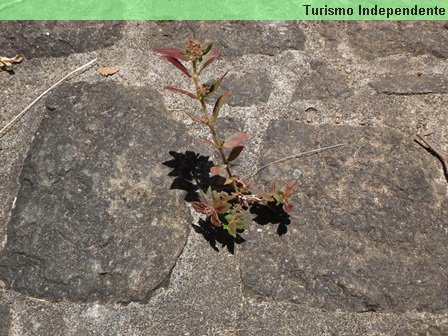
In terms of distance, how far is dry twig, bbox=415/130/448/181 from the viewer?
174 cm

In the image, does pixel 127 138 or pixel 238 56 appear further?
pixel 238 56

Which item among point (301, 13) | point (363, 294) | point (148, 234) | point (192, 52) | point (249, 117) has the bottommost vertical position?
point (363, 294)

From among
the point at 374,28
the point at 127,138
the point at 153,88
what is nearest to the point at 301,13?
the point at 374,28

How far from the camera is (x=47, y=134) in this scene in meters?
1.79

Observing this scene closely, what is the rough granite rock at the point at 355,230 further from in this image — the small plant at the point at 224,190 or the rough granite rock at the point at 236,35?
the rough granite rock at the point at 236,35

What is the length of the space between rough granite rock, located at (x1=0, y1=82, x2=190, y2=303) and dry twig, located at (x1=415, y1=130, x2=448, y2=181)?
2.35ft

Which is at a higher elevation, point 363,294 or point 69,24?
point 69,24

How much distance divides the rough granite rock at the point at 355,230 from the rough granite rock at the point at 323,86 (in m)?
0.12

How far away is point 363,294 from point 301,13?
982mm

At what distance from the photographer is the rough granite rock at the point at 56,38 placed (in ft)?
6.45

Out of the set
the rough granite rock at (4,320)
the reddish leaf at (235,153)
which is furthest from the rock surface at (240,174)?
the reddish leaf at (235,153)

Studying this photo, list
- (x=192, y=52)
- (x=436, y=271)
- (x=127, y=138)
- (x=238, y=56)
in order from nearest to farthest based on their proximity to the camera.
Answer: (x=192, y=52)
(x=436, y=271)
(x=127, y=138)
(x=238, y=56)

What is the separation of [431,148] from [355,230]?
0.37m

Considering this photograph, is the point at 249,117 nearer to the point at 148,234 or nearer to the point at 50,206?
the point at 148,234
